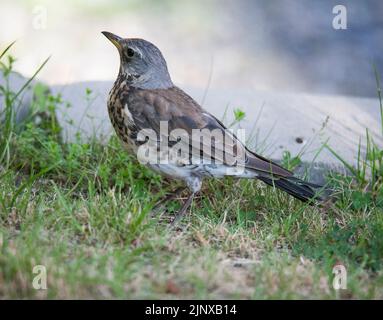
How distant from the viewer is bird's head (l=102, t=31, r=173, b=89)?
5977mm

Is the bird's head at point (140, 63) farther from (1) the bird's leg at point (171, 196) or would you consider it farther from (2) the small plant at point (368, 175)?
(2) the small plant at point (368, 175)

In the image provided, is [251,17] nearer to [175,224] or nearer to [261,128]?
[261,128]

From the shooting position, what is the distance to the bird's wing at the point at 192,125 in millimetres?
5629

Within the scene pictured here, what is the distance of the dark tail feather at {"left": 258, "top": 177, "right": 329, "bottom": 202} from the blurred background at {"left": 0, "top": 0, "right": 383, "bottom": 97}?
405 cm

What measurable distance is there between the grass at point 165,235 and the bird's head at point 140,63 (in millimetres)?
708

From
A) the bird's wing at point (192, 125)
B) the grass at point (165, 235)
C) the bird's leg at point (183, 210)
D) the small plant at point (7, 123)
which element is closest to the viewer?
the grass at point (165, 235)

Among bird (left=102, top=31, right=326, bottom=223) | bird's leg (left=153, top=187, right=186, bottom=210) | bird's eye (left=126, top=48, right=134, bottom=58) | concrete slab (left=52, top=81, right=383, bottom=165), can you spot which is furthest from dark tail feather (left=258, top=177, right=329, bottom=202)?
bird's eye (left=126, top=48, right=134, bottom=58)

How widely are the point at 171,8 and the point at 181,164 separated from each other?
21.2 ft

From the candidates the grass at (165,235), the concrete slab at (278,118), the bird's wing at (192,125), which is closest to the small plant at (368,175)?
the grass at (165,235)

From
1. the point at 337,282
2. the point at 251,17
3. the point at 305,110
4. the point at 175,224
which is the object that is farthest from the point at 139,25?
the point at 337,282

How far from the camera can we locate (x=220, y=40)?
11008 millimetres

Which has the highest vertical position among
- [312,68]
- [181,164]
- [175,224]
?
[312,68]

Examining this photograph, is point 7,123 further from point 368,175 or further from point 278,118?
point 368,175

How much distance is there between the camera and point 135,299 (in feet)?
13.4
